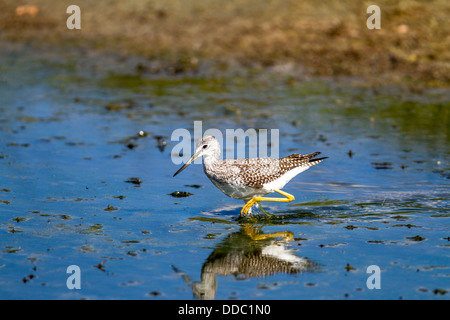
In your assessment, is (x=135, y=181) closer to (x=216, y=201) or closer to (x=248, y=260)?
(x=216, y=201)

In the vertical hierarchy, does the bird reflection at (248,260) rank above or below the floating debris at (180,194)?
below

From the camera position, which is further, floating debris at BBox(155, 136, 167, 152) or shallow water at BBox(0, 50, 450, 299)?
floating debris at BBox(155, 136, 167, 152)

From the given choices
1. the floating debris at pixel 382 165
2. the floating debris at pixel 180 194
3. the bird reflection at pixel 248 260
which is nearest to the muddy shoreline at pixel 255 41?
the floating debris at pixel 382 165

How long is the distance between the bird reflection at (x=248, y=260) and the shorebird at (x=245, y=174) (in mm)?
998

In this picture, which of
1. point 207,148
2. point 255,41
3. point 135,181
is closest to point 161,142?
point 135,181

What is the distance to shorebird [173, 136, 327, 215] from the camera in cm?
1166

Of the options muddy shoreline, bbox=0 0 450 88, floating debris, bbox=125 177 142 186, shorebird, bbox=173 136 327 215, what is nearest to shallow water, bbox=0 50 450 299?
floating debris, bbox=125 177 142 186

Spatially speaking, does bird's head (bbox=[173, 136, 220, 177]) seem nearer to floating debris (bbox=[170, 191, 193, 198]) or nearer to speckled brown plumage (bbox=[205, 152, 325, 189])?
speckled brown plumage (bbox=[205, 152, 325, 189])

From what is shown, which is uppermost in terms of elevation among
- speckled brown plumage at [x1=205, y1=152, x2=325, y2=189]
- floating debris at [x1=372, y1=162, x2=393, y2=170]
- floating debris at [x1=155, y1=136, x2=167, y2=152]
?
floating debris at [x1=155, y1=136, x2=167, y2=152]

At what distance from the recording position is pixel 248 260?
9.85 m

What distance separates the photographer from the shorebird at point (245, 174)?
11.7m

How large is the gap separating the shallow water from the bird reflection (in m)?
0.03

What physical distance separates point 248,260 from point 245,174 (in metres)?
2.21

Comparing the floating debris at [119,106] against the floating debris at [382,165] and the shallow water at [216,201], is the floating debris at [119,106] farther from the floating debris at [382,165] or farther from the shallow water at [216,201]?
the floating debris at [382,165]
